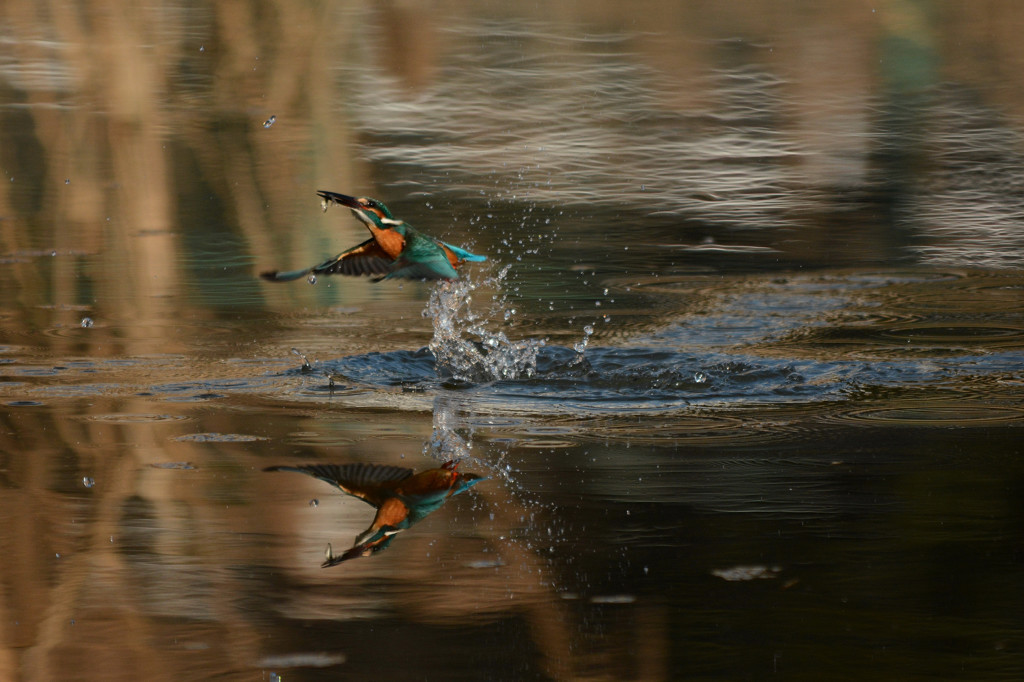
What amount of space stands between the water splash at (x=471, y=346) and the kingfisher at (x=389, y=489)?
1.12 meters


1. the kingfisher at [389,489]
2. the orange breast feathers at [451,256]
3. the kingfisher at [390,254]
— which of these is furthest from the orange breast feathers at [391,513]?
the orange breast feathers at [451,256]

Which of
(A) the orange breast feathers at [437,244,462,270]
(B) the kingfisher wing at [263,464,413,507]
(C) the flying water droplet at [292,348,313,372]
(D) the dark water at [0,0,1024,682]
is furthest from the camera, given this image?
(C) the flying water droplet at [292,348,313,372]

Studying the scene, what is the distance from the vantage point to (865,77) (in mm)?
9750

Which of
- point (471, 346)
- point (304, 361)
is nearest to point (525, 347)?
point (471, 346)

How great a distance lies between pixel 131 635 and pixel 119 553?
0.44m

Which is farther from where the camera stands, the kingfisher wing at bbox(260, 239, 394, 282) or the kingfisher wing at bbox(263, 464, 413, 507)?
the kingfisher wing at bbox(260, 239, 394, 282)

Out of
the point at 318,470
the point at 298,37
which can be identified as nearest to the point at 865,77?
the point at 298,37

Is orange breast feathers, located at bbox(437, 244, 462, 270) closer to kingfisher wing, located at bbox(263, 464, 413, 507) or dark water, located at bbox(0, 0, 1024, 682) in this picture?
dark water, located at bbox(0, 0, 1024, 682)

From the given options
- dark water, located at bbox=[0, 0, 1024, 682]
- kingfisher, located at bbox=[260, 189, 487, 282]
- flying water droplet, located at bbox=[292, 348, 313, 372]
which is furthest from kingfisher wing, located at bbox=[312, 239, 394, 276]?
flying water droplet, located at bbox=[292, 348, 313, 372]

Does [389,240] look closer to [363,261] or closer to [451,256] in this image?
[363,261]

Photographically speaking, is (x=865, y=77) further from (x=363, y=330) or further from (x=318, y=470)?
(x=318, y=470)

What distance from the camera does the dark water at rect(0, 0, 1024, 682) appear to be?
9.16ft

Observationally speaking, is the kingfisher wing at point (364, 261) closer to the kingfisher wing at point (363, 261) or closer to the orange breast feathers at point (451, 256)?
the kingfisher wing at point (363, 261)

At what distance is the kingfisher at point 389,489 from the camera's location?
10.5 ft
